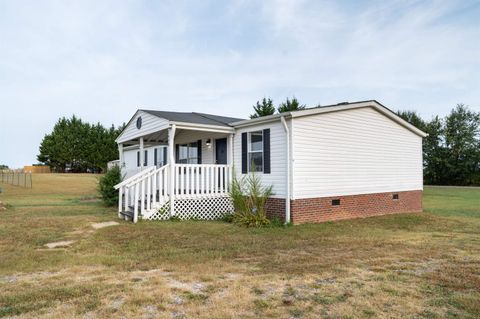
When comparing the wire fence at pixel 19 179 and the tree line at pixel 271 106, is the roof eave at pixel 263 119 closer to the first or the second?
the tree line at pixel 271 106

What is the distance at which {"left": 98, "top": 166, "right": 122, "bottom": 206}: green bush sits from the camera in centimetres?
1507

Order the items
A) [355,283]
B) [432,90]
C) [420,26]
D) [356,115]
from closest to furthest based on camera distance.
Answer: [355,283] < [356,115] < [420,26] < [432,90]

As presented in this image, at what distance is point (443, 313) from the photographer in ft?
11.7

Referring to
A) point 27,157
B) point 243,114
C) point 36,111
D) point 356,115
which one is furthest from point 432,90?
point 27,157

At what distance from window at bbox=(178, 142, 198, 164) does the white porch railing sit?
2301mm

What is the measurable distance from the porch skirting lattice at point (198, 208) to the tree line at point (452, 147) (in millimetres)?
33300

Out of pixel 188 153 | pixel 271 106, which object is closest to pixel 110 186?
pixel 188 153

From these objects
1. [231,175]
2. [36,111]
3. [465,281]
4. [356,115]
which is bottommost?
[465,281]

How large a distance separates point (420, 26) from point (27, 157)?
68.1 m

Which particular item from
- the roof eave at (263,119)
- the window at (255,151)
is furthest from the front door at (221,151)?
the window at (255,151)

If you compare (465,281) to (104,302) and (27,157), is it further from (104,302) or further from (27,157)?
(27,157)

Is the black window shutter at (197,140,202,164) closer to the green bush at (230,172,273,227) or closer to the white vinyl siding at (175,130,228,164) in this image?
the white vinyl siding at (175,130,228,164)

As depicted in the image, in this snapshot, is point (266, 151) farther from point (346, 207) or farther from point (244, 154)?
point (346, 207)

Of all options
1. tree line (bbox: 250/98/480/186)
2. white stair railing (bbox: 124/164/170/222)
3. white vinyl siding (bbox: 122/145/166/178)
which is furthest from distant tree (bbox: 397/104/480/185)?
white stair railing (bbox: 124/164/170/222)
